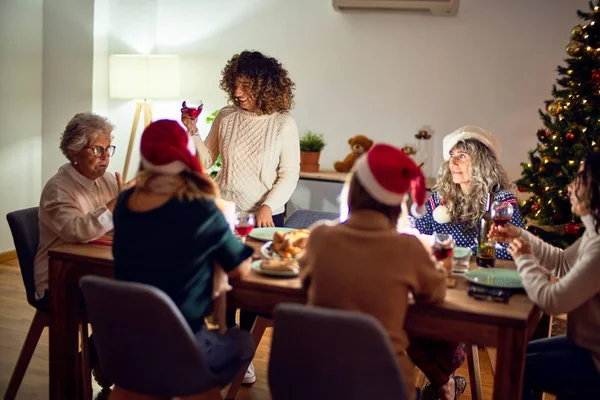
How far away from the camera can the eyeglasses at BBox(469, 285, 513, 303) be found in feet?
6.95

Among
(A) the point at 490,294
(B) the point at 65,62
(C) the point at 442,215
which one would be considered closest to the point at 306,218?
(C) the point at 442,215

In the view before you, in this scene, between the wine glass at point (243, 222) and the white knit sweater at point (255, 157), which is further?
the white knit sweater at point (255, 157)

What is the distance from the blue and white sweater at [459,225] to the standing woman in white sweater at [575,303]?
0.55m

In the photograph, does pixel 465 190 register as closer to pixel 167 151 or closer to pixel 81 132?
pixel 167 151

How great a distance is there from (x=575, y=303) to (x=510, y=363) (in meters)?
0.26

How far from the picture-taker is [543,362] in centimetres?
231

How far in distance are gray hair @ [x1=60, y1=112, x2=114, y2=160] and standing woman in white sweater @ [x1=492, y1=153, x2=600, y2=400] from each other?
160cm

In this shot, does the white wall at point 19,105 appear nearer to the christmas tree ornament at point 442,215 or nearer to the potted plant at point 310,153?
the potted plant at point 310,153

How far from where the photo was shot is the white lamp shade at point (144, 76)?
506cm

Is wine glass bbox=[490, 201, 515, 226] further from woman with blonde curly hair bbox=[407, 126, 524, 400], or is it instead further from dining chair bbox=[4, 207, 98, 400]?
dining chair bbox=[4, 207, 98, 400]

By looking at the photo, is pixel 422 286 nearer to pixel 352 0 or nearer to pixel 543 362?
pixel 543 362

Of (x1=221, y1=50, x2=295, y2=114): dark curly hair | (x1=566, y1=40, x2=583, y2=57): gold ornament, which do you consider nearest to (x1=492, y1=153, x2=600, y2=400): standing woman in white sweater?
(x1=221, y1=50, x2=295, y2=114): dark curly hair

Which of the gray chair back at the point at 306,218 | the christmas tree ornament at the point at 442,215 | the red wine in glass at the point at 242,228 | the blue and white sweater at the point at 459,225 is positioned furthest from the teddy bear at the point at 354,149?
the red wine in glass at the point at 242,228

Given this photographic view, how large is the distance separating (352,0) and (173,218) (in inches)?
136
